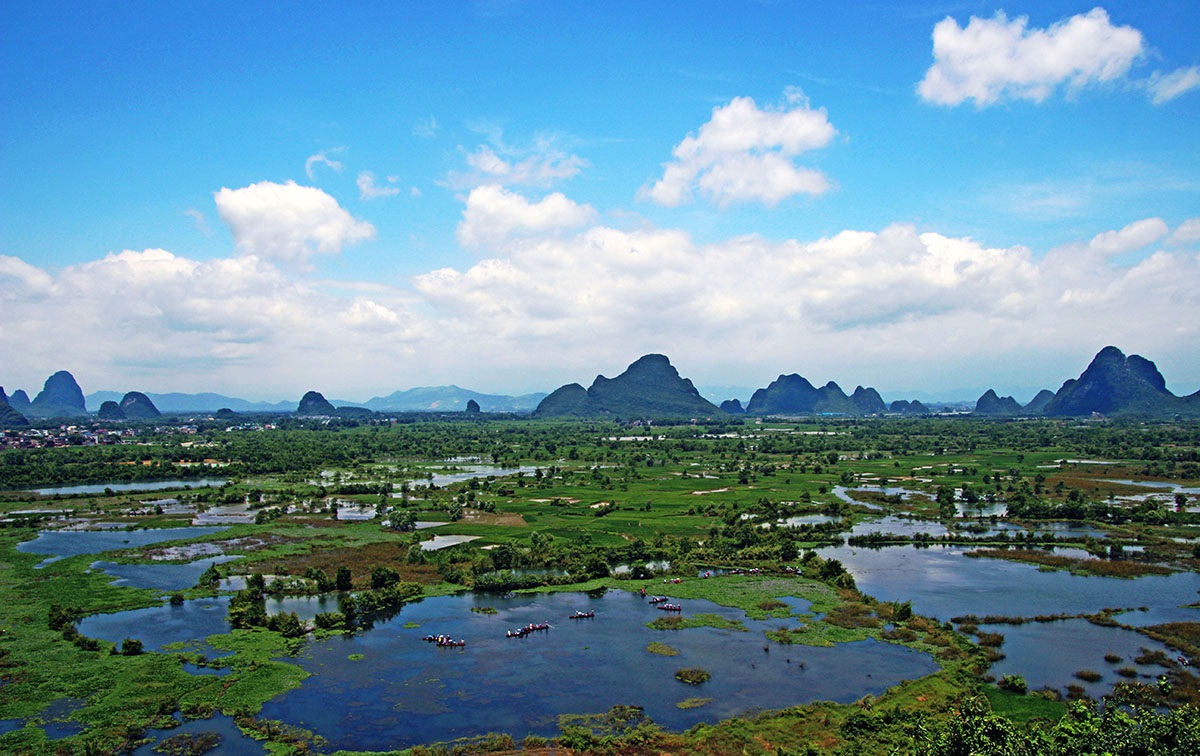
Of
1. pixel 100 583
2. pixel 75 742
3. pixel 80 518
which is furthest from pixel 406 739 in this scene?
pixel 80 518

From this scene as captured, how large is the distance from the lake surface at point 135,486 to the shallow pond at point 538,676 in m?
71.8

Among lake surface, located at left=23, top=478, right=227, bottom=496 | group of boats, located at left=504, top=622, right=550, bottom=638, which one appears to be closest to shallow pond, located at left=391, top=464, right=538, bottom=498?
lake surface, located at left=23, top=478, right=227, bottom=496

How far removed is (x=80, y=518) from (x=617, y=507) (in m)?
55.6

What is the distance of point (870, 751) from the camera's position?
23.7 meters

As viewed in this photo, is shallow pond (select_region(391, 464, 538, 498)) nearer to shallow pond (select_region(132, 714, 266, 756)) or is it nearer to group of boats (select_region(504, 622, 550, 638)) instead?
group of boats (select_region(504, 622, 550, 638))

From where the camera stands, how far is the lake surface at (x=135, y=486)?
8756 centimetres

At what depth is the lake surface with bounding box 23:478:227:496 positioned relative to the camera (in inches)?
3447

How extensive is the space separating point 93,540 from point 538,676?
164ft

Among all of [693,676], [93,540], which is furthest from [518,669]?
[93,540]

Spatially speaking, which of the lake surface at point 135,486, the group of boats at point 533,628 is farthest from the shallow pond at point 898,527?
the lake surface at point 135,486

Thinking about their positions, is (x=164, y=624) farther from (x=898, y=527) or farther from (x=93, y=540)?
(x=898, y=527)

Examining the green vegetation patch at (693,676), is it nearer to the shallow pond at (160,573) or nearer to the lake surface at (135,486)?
the shallow pond at (160,573)

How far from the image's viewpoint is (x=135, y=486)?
92.3 m

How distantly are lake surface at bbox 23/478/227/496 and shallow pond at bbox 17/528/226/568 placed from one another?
100 ft
